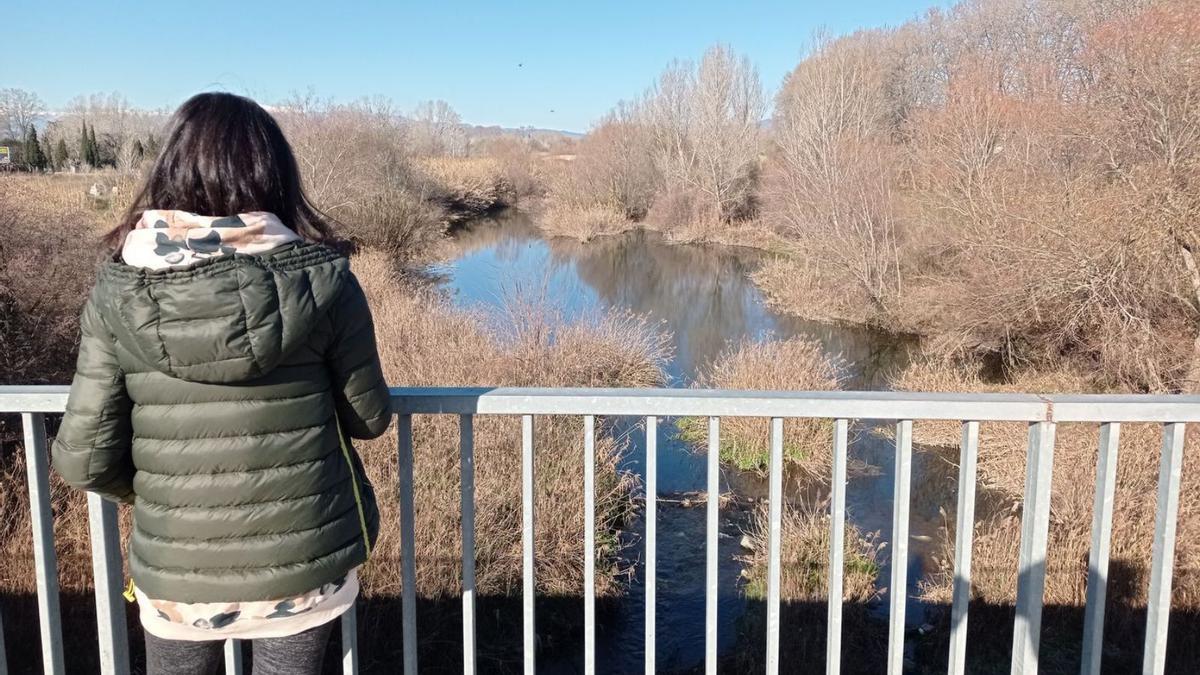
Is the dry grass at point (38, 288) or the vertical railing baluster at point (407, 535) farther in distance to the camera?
the dry grass at point (38, 288)

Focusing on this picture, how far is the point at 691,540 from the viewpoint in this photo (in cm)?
755

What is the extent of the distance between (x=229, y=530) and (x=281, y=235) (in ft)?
1.81

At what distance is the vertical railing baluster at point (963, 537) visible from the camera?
2.06m

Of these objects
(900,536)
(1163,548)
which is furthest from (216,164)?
(1163,548)

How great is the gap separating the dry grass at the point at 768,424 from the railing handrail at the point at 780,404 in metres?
6.63

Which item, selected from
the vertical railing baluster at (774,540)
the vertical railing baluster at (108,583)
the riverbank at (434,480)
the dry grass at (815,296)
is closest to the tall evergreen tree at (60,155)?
the riverbank at (434,480)

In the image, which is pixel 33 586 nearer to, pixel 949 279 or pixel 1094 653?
pixel 1094 653

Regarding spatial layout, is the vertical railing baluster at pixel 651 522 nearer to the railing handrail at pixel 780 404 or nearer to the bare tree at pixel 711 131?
the railing handrail at pixel 780 404

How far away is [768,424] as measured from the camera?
9.08 metres

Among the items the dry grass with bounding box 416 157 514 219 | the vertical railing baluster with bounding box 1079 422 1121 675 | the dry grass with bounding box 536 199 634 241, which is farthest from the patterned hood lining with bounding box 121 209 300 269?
the dry grass with bounding box 416 157 514 219

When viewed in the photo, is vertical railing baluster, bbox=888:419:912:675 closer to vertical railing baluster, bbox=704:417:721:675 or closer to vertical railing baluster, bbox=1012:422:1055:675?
vertical railing baluster, bbox=1012:422:1055:675

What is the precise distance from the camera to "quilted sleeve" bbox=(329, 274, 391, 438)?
168cm

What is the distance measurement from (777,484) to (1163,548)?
0.95 m

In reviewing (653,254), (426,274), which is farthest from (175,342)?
(653,254)
